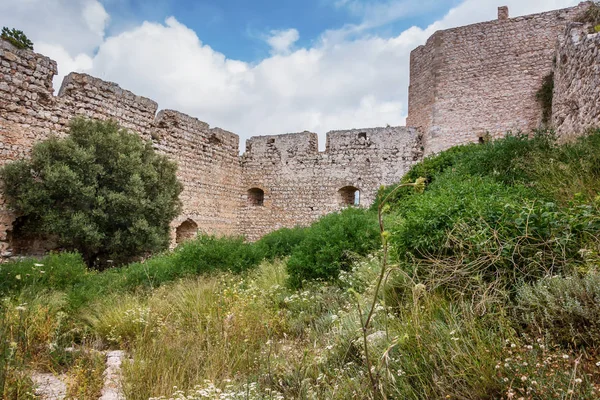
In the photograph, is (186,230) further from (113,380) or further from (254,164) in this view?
(113,380)

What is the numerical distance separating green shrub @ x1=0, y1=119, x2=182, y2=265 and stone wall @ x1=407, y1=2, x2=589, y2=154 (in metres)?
9.51

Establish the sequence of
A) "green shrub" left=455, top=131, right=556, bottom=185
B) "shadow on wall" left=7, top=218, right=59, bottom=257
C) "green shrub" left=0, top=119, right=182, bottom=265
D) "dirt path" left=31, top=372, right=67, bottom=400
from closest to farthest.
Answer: "dirt path" left=31, top=372, right=67, bottom=400
"green shrub" left=455, top=131, right=556, bottom=185
"green shrub" left=0, top=119, right=182, bottom=265
"shadow on wall" left=7, top=218, right=59, bottom=257

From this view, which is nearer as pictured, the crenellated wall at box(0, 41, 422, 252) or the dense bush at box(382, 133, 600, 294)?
the dense bush at box(382, 133, 600, 294)

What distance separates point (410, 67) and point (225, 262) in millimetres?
13203

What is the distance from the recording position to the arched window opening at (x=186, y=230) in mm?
12547

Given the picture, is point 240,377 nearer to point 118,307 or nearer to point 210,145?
point 118,307

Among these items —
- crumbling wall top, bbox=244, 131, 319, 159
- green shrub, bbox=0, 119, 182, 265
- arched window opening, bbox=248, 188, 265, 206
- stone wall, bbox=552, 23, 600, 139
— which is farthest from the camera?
arched window opening, bbox=248, 188, 265, 206

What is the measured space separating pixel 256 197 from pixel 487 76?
9.52m

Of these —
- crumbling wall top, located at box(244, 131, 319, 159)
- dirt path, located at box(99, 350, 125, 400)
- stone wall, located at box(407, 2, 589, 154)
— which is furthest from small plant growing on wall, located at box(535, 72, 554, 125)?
dirt path, located at box(99, 350, 125, 400)

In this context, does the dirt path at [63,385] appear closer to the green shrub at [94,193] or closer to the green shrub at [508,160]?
the green shrub at [508,160]

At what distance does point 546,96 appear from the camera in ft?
44.0

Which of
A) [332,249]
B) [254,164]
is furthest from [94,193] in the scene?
[254,164]

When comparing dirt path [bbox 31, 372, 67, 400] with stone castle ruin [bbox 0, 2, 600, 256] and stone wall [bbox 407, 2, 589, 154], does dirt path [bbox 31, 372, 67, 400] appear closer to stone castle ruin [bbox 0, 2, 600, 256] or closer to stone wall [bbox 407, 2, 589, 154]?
stone castle ruin [bbox 0, 2, 600, 256]

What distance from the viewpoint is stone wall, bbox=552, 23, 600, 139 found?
6.46 metres
